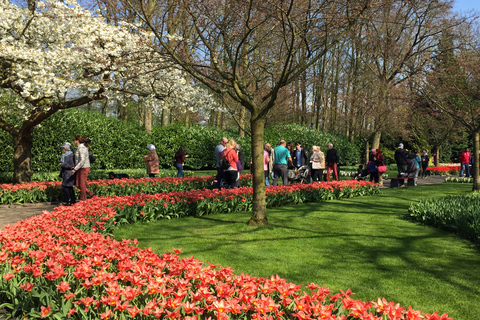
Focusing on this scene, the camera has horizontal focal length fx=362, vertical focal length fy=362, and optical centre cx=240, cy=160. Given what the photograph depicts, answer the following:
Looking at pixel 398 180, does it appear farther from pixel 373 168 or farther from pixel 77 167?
pixel 77 167

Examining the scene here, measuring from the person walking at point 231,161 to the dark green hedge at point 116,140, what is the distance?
917 centimetres

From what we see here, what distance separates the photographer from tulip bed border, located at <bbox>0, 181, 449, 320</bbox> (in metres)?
2.56

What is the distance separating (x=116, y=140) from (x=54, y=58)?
748 cm

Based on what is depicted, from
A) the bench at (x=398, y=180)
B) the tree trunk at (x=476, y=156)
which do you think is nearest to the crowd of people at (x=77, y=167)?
the bench at (x=398, y=180)

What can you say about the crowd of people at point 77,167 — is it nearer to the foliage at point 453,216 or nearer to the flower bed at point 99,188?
the flower bed at point 99,188

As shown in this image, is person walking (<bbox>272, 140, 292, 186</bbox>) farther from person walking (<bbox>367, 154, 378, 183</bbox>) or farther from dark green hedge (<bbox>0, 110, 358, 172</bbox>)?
dark green hedge (<bbox>0, 110, 358, 172</bbox>)

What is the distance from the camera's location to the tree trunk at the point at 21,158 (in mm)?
11578

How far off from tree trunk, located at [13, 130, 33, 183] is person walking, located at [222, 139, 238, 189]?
6830mm

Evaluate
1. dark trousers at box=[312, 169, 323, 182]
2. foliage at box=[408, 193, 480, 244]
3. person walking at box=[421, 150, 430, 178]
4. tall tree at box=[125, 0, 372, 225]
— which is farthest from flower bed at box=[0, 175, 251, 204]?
person walking at box=[421, 150, 430, 178]

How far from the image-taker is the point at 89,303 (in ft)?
9.07

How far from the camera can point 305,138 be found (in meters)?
24.1

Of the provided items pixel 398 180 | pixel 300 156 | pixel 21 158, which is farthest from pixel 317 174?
pixel 21 158

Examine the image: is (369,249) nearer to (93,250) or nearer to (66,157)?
(93,250)

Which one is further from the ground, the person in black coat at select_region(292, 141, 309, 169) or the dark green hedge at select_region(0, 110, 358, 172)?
the dark green hedge at select_region(0, 110, 358, 172)
